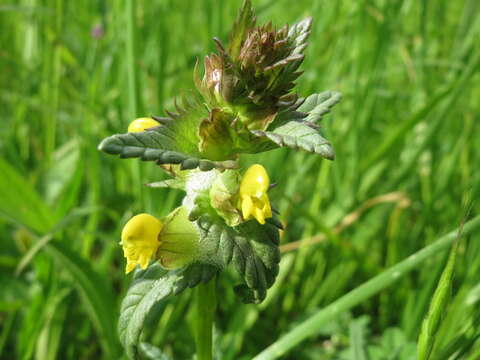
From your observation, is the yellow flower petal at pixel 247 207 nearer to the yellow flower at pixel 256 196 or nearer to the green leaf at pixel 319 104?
the yellow flower at pixel 256 196

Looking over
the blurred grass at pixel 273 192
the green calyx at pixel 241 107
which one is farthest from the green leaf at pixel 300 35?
the blurred grass at pixel 273 192

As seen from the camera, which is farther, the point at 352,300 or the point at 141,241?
the point at 352,300

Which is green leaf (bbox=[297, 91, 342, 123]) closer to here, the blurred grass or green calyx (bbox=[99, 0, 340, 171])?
green calyx (bbox=[99, 0, 340, 171])

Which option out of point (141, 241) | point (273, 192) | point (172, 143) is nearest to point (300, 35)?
point (172, 143)

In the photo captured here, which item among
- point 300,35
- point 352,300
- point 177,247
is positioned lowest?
point 352,300

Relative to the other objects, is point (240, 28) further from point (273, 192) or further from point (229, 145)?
point (273, 192)

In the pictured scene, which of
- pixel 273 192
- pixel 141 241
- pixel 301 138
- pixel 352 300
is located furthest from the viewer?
pixel 273 192
